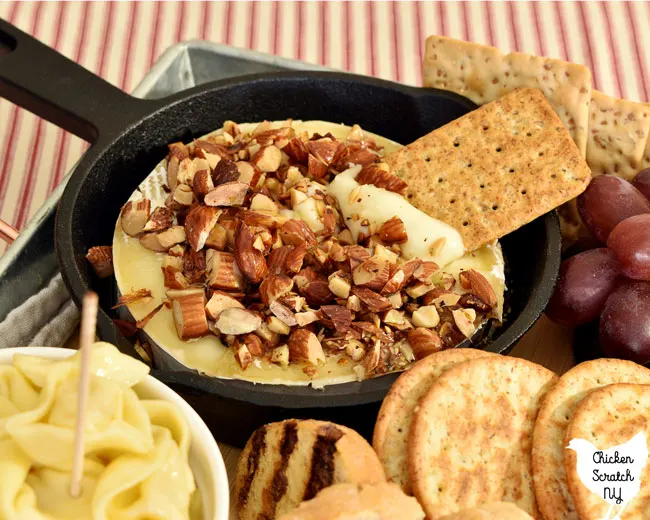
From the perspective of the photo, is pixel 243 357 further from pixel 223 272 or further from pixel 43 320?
pixel 43 320

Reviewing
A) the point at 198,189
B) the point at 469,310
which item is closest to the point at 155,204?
the point at 198,189

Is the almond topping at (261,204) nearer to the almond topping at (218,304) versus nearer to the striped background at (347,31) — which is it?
the almond topping at (218,304)

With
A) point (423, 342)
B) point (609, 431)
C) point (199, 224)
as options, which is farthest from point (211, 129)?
point (609, 431)

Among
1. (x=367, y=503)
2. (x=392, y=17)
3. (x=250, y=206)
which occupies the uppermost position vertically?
(x=392, y=17)

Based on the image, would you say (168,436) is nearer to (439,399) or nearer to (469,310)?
(439,399)

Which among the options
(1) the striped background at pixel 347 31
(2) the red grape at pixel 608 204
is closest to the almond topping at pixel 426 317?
(2) the red grape at pixel 608 204

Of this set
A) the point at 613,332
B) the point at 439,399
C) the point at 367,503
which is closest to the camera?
the point at 367,503

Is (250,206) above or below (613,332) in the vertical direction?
above

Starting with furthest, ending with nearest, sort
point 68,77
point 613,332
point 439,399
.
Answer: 1. point 68,77
2. point 613,332
3. point 439,399
